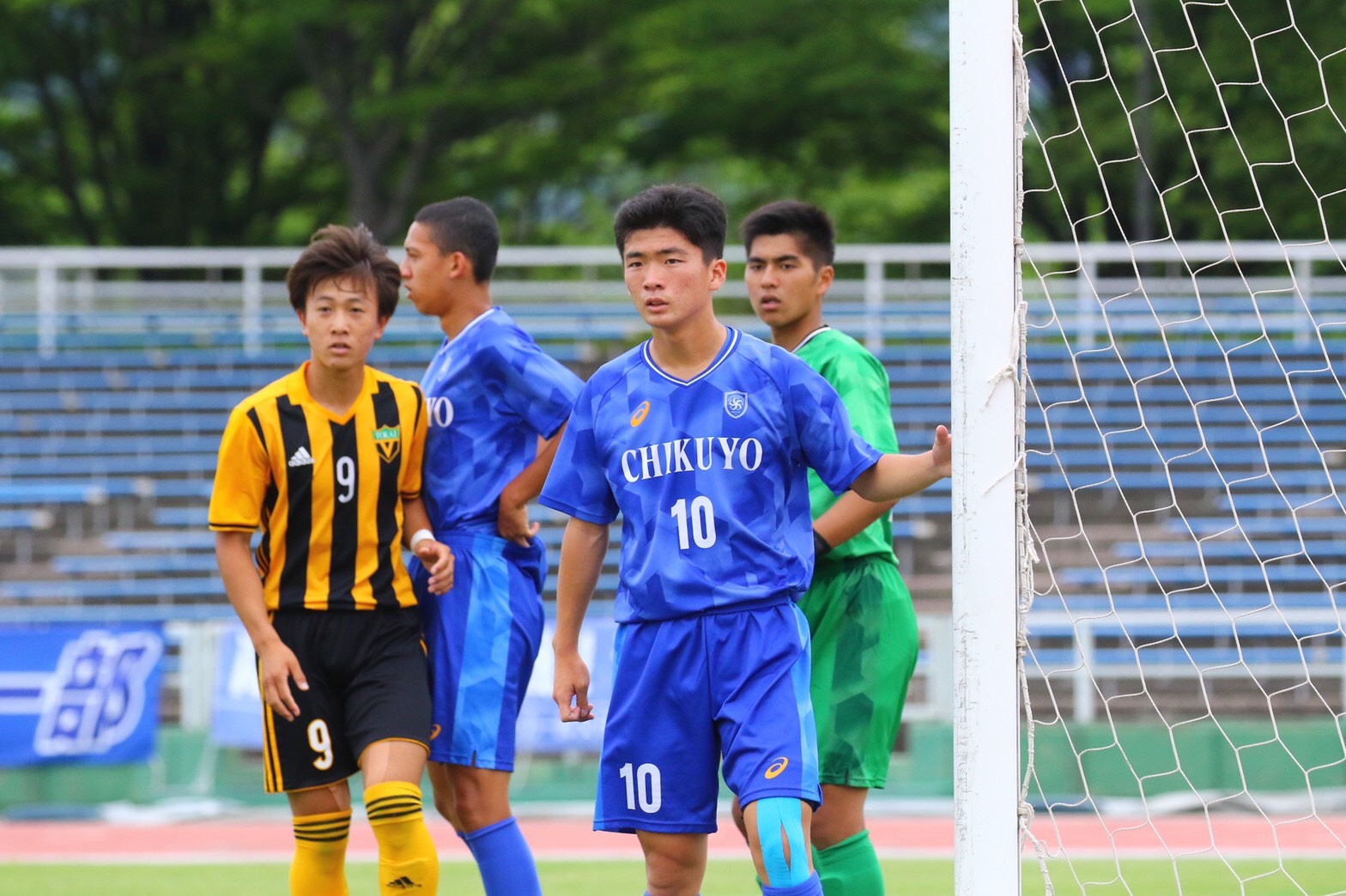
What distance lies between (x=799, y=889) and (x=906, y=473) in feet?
3.05

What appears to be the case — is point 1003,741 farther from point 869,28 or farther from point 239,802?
point 869,28

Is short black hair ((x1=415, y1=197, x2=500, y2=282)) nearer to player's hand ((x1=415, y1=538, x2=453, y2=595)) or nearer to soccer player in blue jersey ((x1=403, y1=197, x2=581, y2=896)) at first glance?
soccer player in blue jersey ((x1=403, y1=197, x2=581, y2=896))

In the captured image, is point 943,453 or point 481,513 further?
point 481,513

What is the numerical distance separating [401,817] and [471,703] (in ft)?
1.36

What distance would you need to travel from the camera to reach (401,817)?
384 centimetres

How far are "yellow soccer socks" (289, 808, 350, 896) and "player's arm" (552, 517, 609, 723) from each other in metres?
0.78

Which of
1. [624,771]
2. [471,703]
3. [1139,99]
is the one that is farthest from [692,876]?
[1139,99]

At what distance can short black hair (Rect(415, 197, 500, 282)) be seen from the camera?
174 inches

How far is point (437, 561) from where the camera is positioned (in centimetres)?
402

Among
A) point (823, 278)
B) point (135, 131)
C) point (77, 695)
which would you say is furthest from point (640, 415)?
point (135, 131)

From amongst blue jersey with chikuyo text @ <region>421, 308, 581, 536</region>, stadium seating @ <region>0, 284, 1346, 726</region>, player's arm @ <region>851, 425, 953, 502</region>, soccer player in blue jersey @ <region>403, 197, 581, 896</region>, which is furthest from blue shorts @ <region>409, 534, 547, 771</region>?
stadium seating @ <region>0, 284, 1346, 726</region>

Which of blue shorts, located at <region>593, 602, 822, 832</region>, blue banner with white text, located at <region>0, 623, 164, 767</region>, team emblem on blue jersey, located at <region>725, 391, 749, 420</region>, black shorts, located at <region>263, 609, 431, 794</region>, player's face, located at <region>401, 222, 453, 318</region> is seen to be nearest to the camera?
blue shorts, located at <region>593, 602, 822, 832</region>

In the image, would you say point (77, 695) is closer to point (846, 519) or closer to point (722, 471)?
point (846, 519)

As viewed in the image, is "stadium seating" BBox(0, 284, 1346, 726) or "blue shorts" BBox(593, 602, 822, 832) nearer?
"blue shorts" BBox(593, 602, 822, 832)
